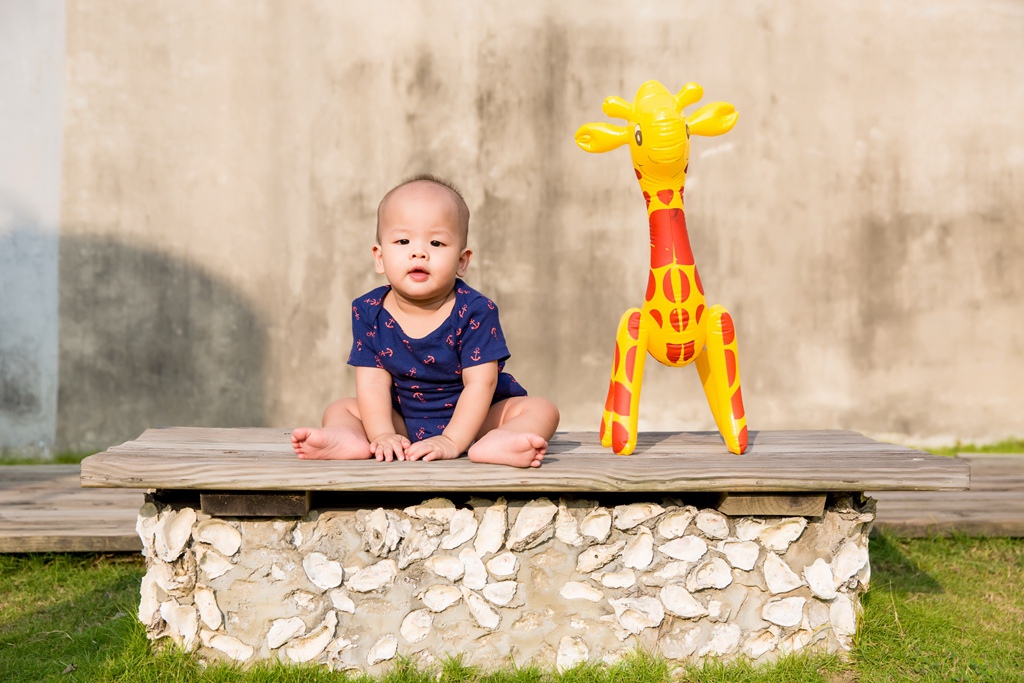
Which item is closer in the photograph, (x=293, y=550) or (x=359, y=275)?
(x=293, y=550)

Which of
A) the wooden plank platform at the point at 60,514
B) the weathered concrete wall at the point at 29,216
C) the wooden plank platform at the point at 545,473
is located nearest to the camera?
the wooden plank platform at the point at 545,473

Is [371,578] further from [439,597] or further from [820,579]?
[820,579]

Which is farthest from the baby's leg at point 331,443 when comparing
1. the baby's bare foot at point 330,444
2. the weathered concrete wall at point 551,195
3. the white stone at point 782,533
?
the weathered concrete wall at point 551,195

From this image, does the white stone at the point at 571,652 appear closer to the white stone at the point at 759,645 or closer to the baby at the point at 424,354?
the white stone at the point at 759,645

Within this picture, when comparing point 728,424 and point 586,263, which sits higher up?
point 586,263

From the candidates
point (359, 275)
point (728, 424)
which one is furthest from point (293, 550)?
point (359, 275)

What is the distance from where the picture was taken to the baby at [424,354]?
2869 millimetres

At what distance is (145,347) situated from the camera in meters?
5.55

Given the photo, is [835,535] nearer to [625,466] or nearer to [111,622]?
[625,466]

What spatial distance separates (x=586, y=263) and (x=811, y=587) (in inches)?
124

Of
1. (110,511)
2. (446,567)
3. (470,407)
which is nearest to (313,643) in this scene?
(446,567)

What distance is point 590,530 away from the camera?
109 inches

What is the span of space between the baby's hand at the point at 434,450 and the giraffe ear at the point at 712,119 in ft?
3.88

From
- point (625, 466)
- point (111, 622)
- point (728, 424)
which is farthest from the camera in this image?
point (111, 622)
